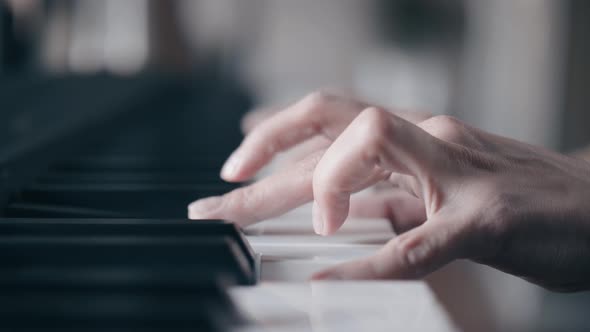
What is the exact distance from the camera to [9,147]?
0.94m

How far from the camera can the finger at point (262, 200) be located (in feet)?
2.30

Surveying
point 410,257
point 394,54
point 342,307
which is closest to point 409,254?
point 410,257

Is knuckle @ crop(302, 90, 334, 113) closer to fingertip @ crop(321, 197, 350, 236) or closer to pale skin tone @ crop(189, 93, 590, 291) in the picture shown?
pale skin tone @ crop(189, 93, 590, 291)

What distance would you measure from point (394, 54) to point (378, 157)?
6112 millimetres

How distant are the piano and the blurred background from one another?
21.8 inches

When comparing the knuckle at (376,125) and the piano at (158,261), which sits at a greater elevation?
the knuckle at (376,125)

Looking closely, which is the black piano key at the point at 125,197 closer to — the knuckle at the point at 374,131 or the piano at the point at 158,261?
the piano at the point at 158,261

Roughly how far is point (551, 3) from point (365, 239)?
2.58 m

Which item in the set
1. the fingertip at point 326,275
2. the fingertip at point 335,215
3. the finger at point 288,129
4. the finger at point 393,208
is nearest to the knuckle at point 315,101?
the finger at point 288,129

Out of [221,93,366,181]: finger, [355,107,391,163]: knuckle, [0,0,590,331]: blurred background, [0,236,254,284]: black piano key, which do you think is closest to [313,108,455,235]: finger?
[355,107,391,163]: knuckle

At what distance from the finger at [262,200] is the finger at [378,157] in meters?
0.09

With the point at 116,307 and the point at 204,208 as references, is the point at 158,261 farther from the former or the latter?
the point at 204,208

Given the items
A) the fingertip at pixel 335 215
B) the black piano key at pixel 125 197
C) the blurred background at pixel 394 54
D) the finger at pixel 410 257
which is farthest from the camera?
the blurred background at pixel 394 54

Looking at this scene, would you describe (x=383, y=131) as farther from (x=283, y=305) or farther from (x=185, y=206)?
(x=185, y=206)
